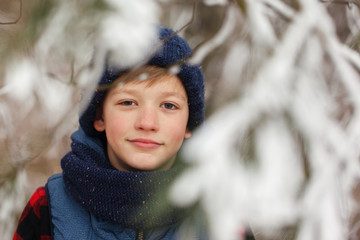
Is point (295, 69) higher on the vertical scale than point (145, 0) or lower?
lower

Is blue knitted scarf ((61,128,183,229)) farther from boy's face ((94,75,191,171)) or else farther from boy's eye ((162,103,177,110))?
boy's eye ((162,103,177,110))

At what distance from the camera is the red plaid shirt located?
961mm

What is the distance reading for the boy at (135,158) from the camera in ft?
2.71

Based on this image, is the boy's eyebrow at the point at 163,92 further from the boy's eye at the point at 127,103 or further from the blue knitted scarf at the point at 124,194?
the blue knitted scarf at the point at 124,194

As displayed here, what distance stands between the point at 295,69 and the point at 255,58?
0.22 feet

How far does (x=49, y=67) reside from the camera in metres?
1.27

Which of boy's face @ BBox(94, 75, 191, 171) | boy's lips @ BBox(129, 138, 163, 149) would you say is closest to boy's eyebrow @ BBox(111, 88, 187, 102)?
A: boy's face @ BBox(94, 75, 191, 171)

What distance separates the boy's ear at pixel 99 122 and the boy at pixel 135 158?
3 centimetres

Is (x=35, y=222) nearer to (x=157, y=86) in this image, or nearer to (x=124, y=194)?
(x=124, y=194)

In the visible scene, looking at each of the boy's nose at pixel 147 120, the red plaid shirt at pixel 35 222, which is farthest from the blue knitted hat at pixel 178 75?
the red plaid shirt at pixel 35 222

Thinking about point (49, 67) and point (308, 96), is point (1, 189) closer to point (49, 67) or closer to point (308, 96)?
point (49, 67)

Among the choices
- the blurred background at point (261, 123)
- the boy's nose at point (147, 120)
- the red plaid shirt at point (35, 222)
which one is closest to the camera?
the blurred background at point (261, 123)

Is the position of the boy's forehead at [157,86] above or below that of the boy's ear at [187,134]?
above

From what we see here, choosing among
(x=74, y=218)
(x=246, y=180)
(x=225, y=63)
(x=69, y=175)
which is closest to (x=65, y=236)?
(x=74, y=218)
